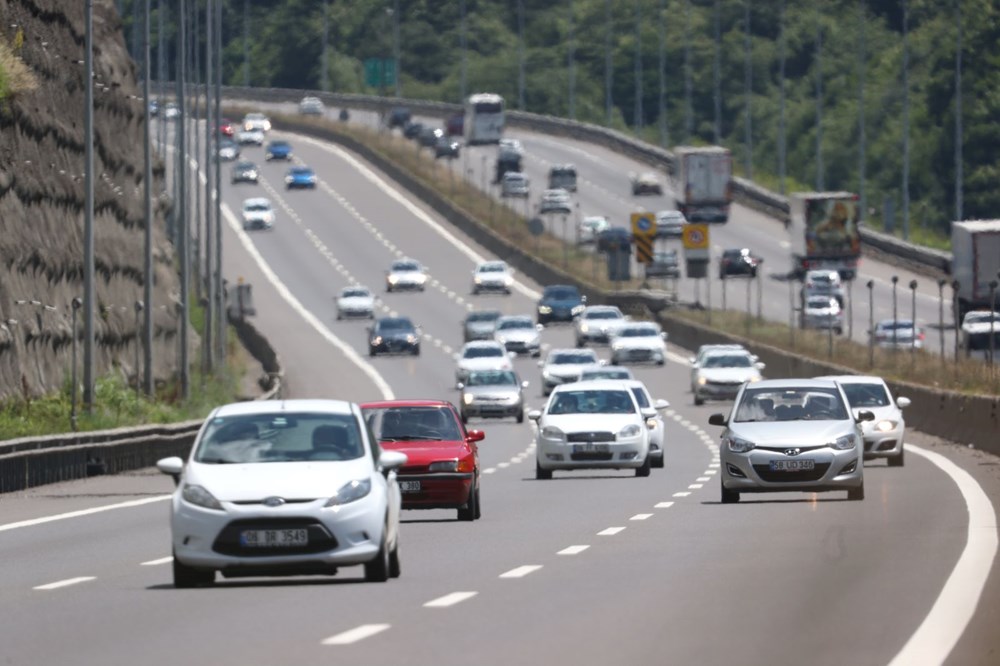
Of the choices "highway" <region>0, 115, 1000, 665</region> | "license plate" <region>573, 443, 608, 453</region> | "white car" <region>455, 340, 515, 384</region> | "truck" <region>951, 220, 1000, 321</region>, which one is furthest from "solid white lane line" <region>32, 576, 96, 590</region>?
"truck" <region>951, 220, 1000, 321</region>

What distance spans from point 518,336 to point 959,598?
69.4 m

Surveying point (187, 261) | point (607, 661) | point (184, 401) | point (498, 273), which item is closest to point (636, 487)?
point (607, 661)

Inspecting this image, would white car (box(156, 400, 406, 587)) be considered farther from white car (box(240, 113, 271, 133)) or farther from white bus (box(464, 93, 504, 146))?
white car (box(240, 113, 271, 133))

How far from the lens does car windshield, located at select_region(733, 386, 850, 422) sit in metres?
29.0

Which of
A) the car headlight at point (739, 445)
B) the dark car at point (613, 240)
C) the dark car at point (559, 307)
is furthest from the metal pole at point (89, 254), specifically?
the dark car at point (613, 240)

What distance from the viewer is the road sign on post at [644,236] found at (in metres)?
110

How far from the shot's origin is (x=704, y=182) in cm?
12294

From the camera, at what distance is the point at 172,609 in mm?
15922

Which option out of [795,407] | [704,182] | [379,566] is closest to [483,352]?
[795,407]

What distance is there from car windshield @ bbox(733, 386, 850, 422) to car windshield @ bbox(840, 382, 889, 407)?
10.5 meters

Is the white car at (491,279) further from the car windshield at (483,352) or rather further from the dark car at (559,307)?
the car windshield at (483,352)

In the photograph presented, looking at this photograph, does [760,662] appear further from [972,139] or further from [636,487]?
[972,139]

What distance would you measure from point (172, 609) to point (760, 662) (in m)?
4.89

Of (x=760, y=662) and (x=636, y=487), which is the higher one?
(x=760, y=662)
